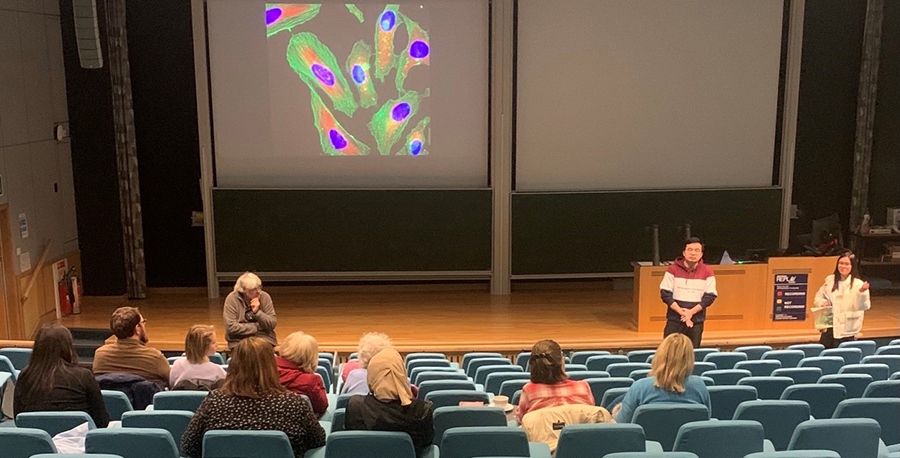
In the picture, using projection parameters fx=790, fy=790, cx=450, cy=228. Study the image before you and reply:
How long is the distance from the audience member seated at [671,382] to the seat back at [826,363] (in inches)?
84.7

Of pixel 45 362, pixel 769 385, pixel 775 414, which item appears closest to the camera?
pixel 775 414

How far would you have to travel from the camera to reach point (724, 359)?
668 centimetres

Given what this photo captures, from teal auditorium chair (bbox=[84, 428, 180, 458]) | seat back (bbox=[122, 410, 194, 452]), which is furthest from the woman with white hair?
teal auditorium chair (bbox=[84, 428, 180, 458])

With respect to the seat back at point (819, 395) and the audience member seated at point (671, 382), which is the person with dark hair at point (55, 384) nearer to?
the audience member seated at point (671, 382)

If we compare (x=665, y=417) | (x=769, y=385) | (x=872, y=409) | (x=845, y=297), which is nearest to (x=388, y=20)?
(x=845, y=297)

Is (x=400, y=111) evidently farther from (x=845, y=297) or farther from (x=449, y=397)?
(x=449, y=397)

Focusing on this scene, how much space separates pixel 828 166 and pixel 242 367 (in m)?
11.2

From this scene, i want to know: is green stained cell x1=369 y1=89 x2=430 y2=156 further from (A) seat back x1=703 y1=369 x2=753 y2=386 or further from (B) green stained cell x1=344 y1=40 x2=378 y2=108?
(A) seat back x1=703 y1=369 x2=753 y2=386

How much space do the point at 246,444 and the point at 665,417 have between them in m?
2.11

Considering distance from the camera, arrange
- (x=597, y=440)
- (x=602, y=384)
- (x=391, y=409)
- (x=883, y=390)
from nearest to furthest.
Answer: (x=597, y=440), (x=391, y=409), (x=883, y=390), (x=602, y=384)

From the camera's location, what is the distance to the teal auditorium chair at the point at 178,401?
14.7 ft

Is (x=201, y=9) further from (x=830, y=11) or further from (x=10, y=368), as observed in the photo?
(x=830, y=11)

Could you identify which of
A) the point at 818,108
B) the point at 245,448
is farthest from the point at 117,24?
the point at 818,108

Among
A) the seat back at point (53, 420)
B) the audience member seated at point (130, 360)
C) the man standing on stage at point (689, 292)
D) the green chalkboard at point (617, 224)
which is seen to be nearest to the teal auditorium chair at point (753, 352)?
the man standing on stage at point (689, 292)
